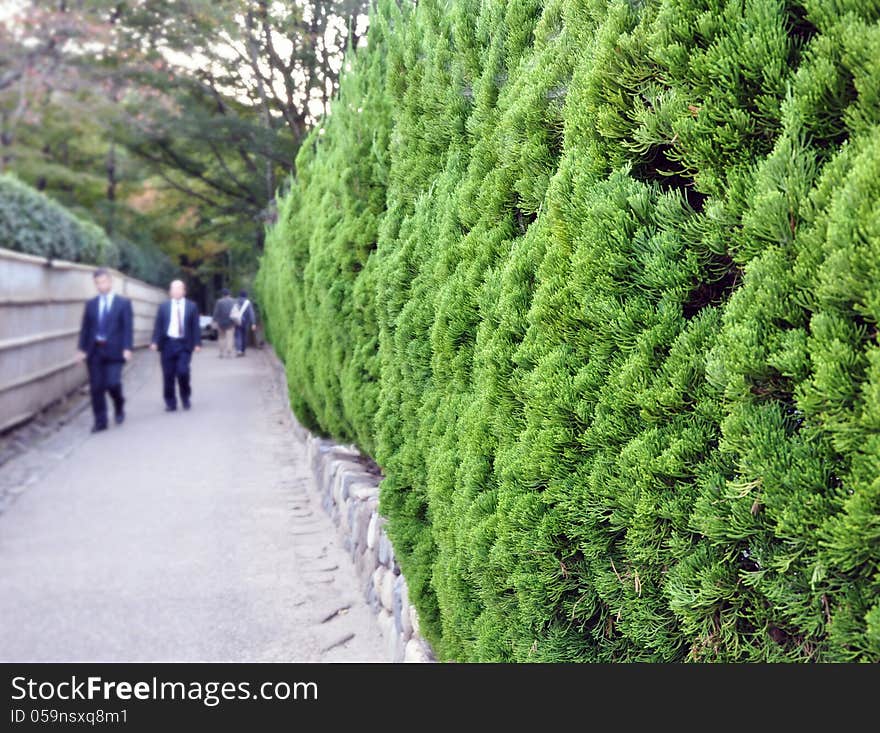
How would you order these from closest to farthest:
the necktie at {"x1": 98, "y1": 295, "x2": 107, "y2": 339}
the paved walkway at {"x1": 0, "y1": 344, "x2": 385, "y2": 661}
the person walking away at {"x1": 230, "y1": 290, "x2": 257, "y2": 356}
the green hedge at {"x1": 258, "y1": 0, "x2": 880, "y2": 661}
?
the green hedge at {"x1": 258, "y1": 0, "x2": 880, "y2": 661}
the paved walkway at {"x1": 0, "y1": 344, "x2": 385, "y2": 661}
the necktie at {"x1": 98, "y1": 295, "x2": 107, "y2": 339}
the person walking away at {"x1": 230, "y1": 290, "x2": 257, "y2": 356}

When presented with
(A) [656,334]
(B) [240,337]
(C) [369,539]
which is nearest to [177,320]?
(C) [369,539]

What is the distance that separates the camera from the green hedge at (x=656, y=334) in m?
1.43

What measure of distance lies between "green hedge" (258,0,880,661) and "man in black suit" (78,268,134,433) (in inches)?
332

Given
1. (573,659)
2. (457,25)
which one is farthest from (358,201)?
(573,659)

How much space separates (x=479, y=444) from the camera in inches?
104

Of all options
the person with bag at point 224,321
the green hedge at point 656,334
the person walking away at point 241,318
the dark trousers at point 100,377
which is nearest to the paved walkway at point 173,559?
the dark trousers at point 100,377

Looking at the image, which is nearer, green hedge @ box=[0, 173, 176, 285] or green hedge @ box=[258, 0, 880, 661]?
green hedge @ box=[258, 0, 880, 661]

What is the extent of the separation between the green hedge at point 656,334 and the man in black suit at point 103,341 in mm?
8430

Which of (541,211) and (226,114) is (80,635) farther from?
(226,114)

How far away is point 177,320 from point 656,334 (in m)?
11.4

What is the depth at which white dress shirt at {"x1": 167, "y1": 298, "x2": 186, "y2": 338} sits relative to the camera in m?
12.2

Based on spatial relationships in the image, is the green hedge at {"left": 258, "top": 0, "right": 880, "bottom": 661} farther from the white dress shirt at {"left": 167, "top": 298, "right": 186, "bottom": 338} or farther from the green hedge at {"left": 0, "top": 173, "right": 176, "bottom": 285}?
the green hedge at {"left": 0, "top": 173, "right": 176, "bottom": 285}

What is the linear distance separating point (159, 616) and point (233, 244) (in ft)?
95.9

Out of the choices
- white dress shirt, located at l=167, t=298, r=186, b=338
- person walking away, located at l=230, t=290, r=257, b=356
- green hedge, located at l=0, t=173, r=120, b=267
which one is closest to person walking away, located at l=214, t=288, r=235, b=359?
person walking away, located at l=230, t=290, r=257, b=356
